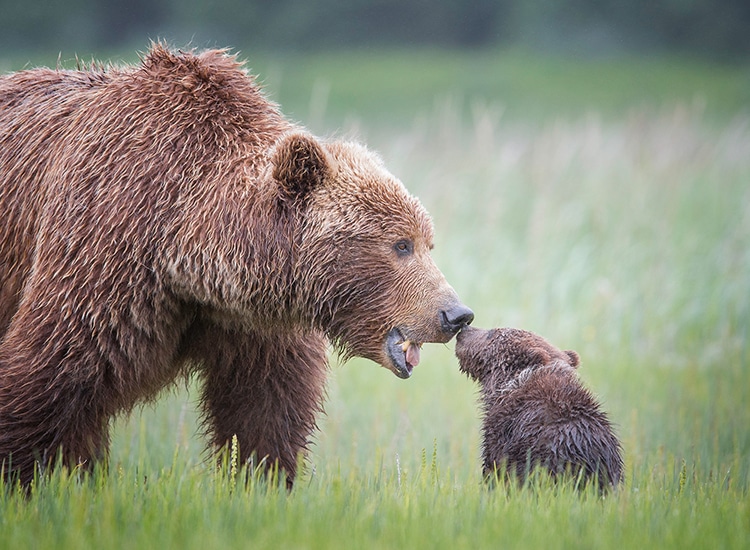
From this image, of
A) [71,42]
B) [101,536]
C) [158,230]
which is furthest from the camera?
[71,42]

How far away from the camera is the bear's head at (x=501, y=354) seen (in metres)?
5.77

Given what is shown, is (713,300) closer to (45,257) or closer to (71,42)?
(45,257)

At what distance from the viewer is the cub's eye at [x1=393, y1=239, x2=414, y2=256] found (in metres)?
4.89

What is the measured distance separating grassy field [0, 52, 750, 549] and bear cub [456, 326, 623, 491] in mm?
243

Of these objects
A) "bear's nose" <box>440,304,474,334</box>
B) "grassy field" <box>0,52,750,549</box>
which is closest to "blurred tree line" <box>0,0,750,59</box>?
"grassy field" <box>0,52,750,549</box>

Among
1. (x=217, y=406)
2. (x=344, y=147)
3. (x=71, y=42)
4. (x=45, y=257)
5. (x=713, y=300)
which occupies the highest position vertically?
(x=71, y=42)

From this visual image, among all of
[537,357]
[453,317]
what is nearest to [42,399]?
[453,317]

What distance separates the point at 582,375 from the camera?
9398 mm

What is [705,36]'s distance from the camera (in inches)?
1485

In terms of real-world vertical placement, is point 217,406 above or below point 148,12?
below

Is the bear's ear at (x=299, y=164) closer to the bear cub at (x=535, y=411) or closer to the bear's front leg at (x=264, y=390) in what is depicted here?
the bear's front leg at (x=264, y=390)

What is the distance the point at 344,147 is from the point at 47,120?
1.69 meters

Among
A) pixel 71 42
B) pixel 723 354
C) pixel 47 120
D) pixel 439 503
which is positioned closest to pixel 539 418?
→ pixel 439 503

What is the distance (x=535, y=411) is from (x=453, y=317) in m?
0.84
